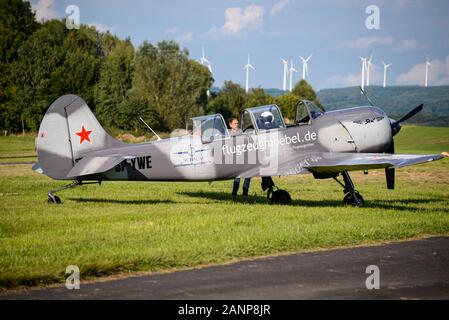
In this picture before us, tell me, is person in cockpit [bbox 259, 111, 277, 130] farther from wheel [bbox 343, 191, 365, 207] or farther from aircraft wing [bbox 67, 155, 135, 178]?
aircraft wing [bbox 67, 155, 135, 178]

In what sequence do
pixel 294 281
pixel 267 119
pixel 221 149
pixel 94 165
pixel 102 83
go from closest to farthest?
pixel 294 281
pixel 94 165
pixel 221 149
pixel 267 119
pixel 102 83

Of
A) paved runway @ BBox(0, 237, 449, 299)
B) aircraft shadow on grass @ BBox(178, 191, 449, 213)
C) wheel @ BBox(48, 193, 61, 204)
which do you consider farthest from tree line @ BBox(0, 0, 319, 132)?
paved runway @ BBox(0, 237, 449, 299)

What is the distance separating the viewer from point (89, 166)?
1460 cm

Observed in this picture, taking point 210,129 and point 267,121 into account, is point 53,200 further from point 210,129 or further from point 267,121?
point 267,121

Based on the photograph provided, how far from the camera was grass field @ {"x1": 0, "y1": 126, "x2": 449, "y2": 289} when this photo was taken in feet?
29.4

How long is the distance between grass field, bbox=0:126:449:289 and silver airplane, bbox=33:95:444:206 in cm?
83

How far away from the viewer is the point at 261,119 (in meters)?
15.8

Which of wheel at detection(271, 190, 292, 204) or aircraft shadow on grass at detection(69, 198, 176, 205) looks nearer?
wheel at detection(271, 190, 292, 204)

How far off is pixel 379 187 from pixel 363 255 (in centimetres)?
1248

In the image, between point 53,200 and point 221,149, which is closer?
point 221,149

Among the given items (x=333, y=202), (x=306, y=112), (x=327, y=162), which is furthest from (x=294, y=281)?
(x=333, y=202)

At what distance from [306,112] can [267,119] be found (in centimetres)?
113

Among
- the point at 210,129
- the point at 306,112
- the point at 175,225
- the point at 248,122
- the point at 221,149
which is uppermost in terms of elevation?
the point at 306,112

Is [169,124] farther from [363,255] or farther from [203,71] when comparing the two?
[363,255]
